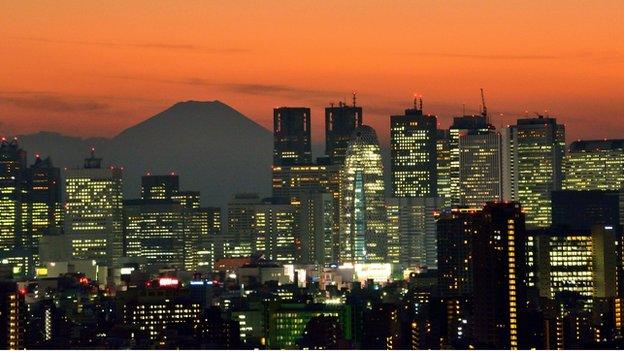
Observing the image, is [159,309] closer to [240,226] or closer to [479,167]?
[479,167]

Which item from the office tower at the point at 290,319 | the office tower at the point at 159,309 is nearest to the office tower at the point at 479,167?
the office tower at the point at 290,319

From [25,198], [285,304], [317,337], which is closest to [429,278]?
[285,304]

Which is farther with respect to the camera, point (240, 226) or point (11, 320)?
point (240, 226)

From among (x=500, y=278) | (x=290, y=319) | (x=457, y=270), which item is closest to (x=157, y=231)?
(x=457, y=270)

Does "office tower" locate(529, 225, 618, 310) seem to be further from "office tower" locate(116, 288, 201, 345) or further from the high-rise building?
the high-rise building

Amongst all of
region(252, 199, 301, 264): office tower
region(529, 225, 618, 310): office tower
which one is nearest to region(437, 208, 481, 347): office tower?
region(529, 225, 618, 310): office tower

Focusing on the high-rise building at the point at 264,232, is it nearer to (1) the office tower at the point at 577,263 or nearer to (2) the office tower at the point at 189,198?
(2) the office tower at the point at 189,198

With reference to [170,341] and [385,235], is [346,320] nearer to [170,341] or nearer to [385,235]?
[170,341]
